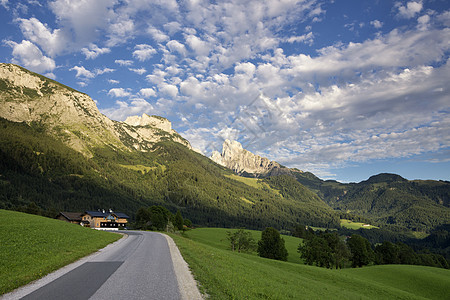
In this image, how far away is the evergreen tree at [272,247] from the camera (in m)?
85.5

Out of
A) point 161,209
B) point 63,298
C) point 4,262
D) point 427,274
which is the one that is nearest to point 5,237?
point 4,262

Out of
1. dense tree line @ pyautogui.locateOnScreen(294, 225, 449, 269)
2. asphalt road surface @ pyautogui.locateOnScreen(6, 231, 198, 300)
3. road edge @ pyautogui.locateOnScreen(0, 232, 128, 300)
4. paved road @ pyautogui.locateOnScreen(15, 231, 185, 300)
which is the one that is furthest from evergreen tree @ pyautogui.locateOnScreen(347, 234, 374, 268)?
road edge @ pyautogui.locateOnScreen(0, 232, 128, 300)

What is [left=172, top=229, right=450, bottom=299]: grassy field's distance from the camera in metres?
15.4

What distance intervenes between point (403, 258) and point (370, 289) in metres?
103

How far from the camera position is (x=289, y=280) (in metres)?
26.3

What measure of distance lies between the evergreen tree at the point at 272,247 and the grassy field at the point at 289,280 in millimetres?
29271

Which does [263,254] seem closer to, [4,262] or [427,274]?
[427,274]

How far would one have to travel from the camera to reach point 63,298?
11078 millimetres

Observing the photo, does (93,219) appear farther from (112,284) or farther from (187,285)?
(187,285)

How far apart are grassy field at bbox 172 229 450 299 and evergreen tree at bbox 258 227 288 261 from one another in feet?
96.0

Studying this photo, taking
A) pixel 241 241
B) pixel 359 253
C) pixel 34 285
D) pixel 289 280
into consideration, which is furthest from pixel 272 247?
pixel 34 285

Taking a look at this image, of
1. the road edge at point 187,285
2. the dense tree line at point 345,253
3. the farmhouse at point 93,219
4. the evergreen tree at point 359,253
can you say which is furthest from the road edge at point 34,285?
the farmhouse at point 93,219

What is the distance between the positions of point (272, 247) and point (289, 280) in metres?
64.9

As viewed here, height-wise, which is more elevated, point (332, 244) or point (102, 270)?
point (102, 270)
